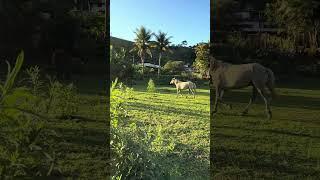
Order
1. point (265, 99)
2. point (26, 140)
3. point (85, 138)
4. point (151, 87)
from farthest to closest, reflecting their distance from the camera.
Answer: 1. point (151, 87)
2. point (85, 138)
3. point (265, 99)
4. point (26, 140)

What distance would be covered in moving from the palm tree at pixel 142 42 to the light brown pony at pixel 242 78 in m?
0.82

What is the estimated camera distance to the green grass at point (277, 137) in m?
5.23

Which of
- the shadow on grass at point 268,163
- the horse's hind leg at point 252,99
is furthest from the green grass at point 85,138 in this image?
Answer: the horse's hind leg at point 252,99

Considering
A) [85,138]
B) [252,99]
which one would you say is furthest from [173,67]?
[85,138]

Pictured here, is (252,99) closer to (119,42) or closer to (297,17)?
(297,17)

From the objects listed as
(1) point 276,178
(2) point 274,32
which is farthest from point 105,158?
(2) point 274,32

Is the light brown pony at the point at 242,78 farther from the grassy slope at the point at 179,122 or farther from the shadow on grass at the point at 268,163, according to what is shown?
the shadow on grass at the point at 268,163

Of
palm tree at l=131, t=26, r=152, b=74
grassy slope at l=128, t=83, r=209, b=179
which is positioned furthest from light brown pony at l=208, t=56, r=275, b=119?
palm tree at l=131, t=26, r=152, b=74

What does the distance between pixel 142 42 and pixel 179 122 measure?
105 cm

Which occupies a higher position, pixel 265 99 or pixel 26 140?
pixel 265 99

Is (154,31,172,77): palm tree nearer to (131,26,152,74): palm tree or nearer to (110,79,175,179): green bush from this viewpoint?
(131,26,152,74): palm tree

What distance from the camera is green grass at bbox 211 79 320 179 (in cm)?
523

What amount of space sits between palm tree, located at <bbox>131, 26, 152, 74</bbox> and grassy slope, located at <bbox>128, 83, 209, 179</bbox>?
1.32ft

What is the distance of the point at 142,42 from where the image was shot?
221 inches
